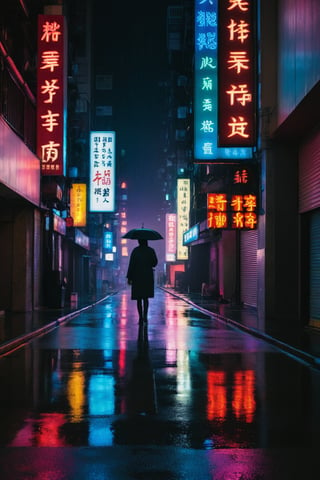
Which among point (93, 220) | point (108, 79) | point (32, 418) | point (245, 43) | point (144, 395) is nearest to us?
point (32, 418)

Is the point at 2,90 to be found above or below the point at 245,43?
below

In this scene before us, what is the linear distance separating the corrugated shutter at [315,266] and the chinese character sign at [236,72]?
16.6 feet

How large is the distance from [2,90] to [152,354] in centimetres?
1181

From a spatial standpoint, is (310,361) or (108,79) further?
(108,79)

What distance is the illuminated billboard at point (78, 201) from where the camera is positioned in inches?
1745

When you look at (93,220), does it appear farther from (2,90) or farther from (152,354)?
(152,354)

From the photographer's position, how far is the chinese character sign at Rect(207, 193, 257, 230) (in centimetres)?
2367

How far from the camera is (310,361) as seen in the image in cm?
1095

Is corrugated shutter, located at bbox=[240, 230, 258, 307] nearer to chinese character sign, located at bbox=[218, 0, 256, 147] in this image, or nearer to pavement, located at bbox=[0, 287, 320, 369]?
chinese character sign, located at bbox=[218, 0, 256, 147]

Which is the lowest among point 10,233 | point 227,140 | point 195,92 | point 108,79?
point 10,233

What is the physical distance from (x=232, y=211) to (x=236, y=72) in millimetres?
5013

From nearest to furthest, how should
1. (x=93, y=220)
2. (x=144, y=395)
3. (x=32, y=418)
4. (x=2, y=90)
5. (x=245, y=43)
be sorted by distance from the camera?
1. (x=32, y=418)
2. (x=144, y=395)
3. (x=2, y=90)
4. (x=245, y=43)
5. (x=93, y=220)

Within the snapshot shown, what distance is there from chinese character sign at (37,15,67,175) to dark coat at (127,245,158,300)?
9255 mm

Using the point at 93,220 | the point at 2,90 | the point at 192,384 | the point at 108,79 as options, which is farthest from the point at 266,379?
the point at 108,79
